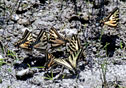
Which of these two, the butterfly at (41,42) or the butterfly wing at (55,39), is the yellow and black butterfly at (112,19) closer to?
the butterfly wing at (55,39)

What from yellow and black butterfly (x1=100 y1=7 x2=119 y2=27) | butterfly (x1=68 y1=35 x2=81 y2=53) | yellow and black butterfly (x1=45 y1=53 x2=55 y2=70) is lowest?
yellow and black butterfly (x1=45 y1=53 x2=55 y2=70)

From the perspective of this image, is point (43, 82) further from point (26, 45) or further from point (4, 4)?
point (4, 4)

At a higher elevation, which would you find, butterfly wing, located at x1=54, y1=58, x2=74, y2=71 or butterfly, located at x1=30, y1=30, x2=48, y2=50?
butterfly, located at x1=30, y1=30, x2=48, y2=50

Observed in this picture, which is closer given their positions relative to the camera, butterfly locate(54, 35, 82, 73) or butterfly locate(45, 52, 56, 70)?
butterfly locate(54, 35, 82, 73)

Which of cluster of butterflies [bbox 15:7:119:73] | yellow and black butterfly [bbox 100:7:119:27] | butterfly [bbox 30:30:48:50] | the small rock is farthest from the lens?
the small rock

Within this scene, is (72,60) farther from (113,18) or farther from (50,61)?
(113,18)

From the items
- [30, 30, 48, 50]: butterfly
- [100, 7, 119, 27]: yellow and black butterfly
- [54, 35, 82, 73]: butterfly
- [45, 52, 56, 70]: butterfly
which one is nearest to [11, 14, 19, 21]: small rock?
[30, 30, 48, 50]: butterfly

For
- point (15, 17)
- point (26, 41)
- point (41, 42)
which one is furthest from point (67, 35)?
point (15, 17)

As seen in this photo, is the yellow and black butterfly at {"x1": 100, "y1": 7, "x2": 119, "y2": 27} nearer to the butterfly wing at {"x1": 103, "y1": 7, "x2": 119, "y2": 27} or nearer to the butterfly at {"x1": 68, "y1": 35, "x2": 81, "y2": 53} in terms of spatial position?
the butterfly wing at {"x1": 103, "y1": 7, "x2": 119, "y2": 27}
